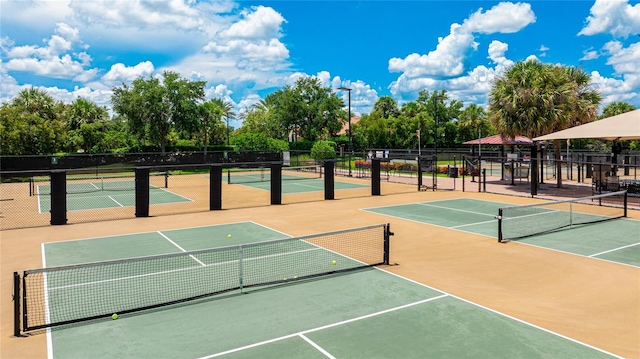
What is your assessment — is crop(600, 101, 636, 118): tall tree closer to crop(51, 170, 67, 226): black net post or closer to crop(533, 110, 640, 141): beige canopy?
crop(533, 110, 640, 141): beige canopy

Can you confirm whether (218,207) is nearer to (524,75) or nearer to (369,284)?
(369,284)

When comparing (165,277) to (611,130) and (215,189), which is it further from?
(611,130)

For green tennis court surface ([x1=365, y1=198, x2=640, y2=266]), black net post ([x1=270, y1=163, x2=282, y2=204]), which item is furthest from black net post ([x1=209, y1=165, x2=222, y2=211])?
green tennis court surface ([x1=365, y1=198, x2=640, y2=266])

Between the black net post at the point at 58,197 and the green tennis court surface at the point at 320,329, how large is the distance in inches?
398

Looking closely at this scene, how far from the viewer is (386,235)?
12.7 m

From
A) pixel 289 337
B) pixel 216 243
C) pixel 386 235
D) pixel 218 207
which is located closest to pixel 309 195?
pixel 218 207

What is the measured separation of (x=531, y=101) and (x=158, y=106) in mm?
37947

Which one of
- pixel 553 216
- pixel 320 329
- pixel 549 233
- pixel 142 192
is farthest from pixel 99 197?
pixel 553 216

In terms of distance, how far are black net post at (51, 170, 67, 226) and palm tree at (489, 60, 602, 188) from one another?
27.0m

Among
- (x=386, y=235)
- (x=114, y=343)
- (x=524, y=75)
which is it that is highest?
(x=524, y=75)

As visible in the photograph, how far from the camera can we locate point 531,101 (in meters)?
31.0

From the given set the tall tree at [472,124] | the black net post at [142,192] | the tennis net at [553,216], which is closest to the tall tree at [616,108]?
the tall tree at [472,124]

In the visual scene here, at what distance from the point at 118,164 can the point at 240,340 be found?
38415mm

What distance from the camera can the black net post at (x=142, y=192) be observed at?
2080cm
